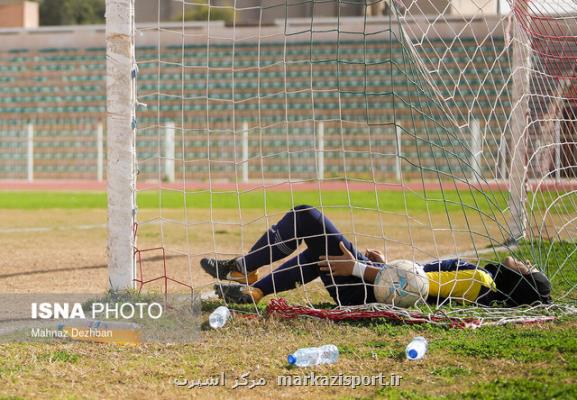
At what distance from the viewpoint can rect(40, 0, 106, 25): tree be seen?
163 ft

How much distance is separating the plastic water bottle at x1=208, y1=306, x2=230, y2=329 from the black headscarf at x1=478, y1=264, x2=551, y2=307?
1.59 metres

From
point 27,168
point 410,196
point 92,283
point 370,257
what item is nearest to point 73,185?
point 27,168

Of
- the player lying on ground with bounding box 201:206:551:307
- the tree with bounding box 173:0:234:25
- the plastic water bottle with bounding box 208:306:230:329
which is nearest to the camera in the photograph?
the plastic water bottle with bounding box 208:306:230:329

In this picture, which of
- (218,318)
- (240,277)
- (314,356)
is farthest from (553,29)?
(314,356)

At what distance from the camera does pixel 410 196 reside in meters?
17.7

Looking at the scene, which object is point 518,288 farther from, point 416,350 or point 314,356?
point 314,356

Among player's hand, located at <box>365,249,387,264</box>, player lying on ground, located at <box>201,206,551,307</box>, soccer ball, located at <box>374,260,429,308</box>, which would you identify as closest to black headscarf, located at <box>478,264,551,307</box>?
player lying on ground, located at <box>201,206,551,307</box>

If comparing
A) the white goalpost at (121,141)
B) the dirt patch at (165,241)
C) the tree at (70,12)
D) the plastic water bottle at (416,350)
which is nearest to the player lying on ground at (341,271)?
the dirt patch at (165,241)

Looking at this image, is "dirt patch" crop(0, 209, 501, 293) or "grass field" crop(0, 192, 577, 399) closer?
"grass field" crop(0, 192, 577, 399)

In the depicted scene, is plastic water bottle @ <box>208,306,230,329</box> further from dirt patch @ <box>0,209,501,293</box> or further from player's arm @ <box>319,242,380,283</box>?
player's arm @ <box>319,242,380,283</box>

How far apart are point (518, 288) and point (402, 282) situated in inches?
30.3

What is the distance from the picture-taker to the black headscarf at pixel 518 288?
4.71 metres

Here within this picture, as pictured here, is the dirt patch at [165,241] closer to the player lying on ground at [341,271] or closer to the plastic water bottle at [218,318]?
the player lying on ground at [341,271]

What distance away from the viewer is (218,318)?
14.2 ft
